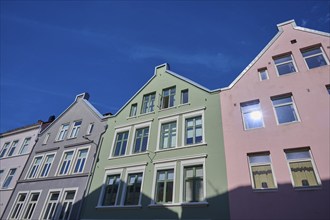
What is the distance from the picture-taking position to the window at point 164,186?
47.9ft

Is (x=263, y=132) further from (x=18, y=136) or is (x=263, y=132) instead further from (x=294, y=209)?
(x=18, y=136)

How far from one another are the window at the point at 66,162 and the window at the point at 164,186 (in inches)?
402

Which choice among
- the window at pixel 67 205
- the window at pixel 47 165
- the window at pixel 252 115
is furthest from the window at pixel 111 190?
the window at pixel 252 115

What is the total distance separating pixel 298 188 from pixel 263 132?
3707mm

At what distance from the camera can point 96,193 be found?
1742 centimetres

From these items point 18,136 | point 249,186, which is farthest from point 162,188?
point 18,136

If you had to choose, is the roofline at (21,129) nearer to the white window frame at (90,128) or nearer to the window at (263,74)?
the white window frame at (90,128)

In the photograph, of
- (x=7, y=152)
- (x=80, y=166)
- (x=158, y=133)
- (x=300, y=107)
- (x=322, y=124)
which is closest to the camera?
(x=322, y=124)

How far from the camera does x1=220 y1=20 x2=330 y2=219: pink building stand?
11203mm

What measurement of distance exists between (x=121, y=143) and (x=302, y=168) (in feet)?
45.6

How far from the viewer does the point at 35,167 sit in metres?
23.7

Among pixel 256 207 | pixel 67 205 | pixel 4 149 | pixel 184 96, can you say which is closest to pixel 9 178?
pixel 4 149

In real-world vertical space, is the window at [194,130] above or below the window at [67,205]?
above

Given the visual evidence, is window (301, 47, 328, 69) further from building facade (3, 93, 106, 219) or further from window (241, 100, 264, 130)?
building facade (3, 93, 106, 219)
